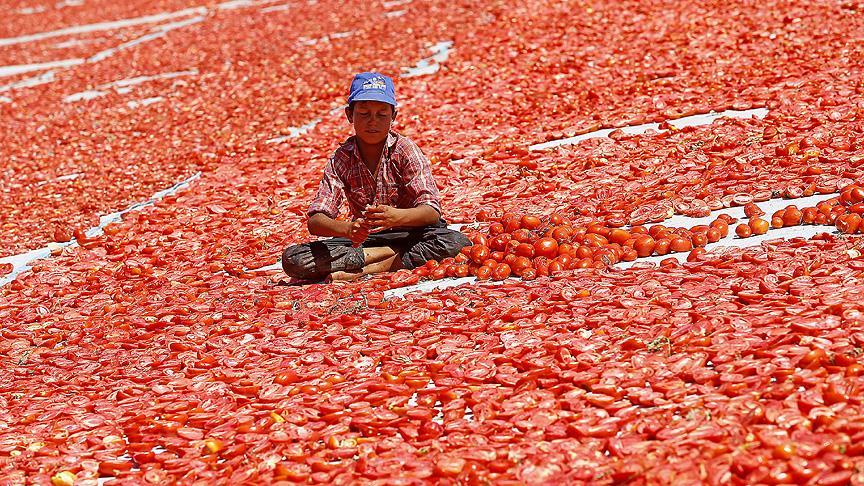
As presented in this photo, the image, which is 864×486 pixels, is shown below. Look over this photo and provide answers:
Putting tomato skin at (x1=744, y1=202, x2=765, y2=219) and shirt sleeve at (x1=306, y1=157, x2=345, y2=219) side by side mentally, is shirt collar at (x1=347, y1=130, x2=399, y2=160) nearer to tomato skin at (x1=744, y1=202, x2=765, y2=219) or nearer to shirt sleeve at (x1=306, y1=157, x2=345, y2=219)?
shirt sleeve at (x1=306, y1=157, x2=345, y2=219)

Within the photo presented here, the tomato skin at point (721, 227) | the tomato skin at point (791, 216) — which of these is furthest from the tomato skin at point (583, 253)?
the tomato skin at point (791, 216)

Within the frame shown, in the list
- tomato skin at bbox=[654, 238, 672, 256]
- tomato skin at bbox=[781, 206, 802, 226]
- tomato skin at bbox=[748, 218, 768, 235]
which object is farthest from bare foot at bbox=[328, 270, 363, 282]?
tomato skin at bbox=[781, 206, 802, 226]

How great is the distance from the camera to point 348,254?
7414 mm

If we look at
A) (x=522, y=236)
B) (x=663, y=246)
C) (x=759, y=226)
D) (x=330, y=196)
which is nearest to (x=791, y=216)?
(x=759, y=226)

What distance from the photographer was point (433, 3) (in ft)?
64.3

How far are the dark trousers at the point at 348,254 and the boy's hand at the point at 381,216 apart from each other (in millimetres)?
482

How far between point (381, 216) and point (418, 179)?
0.59 m

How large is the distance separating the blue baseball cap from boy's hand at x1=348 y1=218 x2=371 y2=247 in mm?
911

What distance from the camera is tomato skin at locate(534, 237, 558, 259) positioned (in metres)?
6.87

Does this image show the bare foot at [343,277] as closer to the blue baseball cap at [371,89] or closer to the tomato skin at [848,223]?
the blue baseball cap at [371,89]

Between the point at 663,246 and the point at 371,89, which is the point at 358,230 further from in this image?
the point at 663,246

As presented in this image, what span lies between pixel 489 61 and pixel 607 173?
5.56m

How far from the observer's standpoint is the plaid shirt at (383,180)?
24.2ft

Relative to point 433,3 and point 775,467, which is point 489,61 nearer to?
point 433,3
